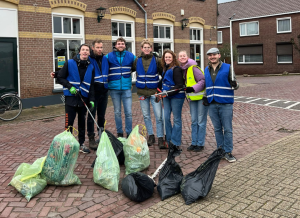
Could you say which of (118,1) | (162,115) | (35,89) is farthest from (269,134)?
(118,1)

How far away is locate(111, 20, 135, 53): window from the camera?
45.7 feet

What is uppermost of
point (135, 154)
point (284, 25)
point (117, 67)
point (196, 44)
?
point (284, 25)

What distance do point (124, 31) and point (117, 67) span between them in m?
8.89

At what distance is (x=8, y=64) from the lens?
35.7 ft

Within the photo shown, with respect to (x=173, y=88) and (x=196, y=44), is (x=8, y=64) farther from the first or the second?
(x=196, y=44)

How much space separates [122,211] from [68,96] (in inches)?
100

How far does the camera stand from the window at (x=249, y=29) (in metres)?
33.9

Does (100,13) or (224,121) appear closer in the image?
(224,121)

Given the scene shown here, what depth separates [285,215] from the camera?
3.30 meters

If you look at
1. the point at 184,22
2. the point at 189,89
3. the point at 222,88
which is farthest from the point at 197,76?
the point at 184,22

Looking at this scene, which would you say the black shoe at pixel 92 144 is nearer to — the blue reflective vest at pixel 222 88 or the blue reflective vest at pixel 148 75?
the blue reflective vest at pixel 148 75

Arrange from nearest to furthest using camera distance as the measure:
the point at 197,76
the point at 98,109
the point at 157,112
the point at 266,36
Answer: the point at 197,76 → the point at 157,112 → the point at 98,109 → the point at 266,36

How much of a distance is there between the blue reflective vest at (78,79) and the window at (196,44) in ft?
43.5

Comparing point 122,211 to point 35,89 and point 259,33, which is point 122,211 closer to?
point 35,89
